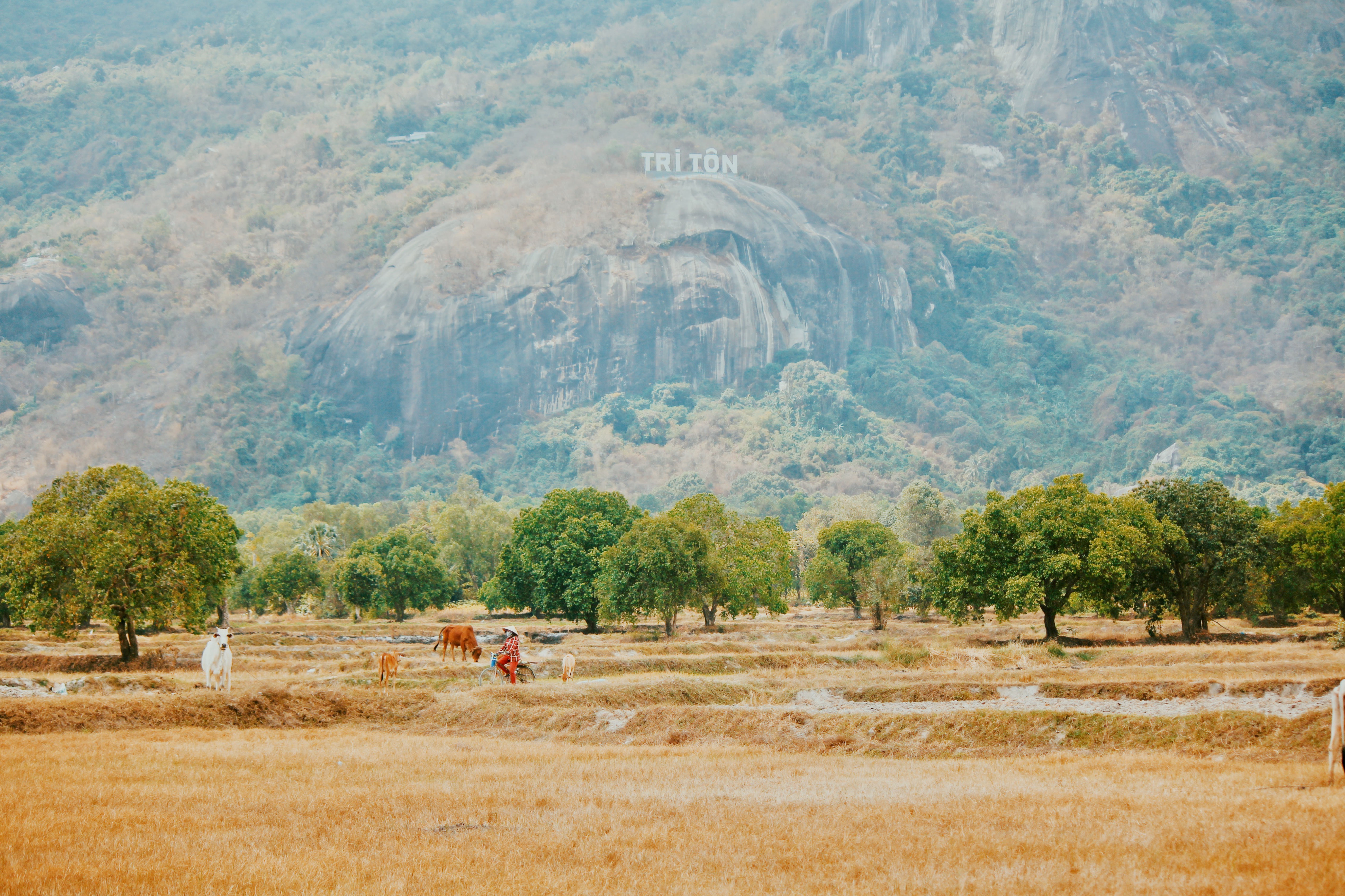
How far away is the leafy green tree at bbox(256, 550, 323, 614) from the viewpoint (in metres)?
129

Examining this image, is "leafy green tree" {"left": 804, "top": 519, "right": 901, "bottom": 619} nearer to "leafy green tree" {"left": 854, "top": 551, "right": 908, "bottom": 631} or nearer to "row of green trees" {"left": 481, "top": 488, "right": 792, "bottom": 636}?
"row of green trees" {"left": 481, "top": 488, "right": 792, "bottom": 636}

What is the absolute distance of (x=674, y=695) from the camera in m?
42.3

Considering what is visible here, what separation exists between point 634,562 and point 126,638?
36458 millimetres

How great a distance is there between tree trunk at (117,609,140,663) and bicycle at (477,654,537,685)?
61.5 feet

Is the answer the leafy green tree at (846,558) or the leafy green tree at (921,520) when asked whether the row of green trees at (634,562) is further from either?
the leafy green tree at (921,520)

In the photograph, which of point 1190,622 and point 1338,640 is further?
point 1190,622

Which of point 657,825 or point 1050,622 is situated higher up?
point 1050,622

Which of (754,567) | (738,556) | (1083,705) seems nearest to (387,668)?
(1083,705)

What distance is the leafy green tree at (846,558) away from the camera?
4500 inches

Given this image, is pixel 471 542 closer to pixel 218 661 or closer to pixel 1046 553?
pixel 1046 553

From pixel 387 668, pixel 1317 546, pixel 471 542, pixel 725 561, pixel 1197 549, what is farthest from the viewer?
pixel 471 542

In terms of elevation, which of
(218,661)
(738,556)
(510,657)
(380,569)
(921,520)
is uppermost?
(921,520)

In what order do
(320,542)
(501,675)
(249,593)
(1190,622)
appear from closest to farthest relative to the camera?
(501,675), (1190,622), (249,593), (320,542)

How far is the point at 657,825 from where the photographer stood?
786 inches
